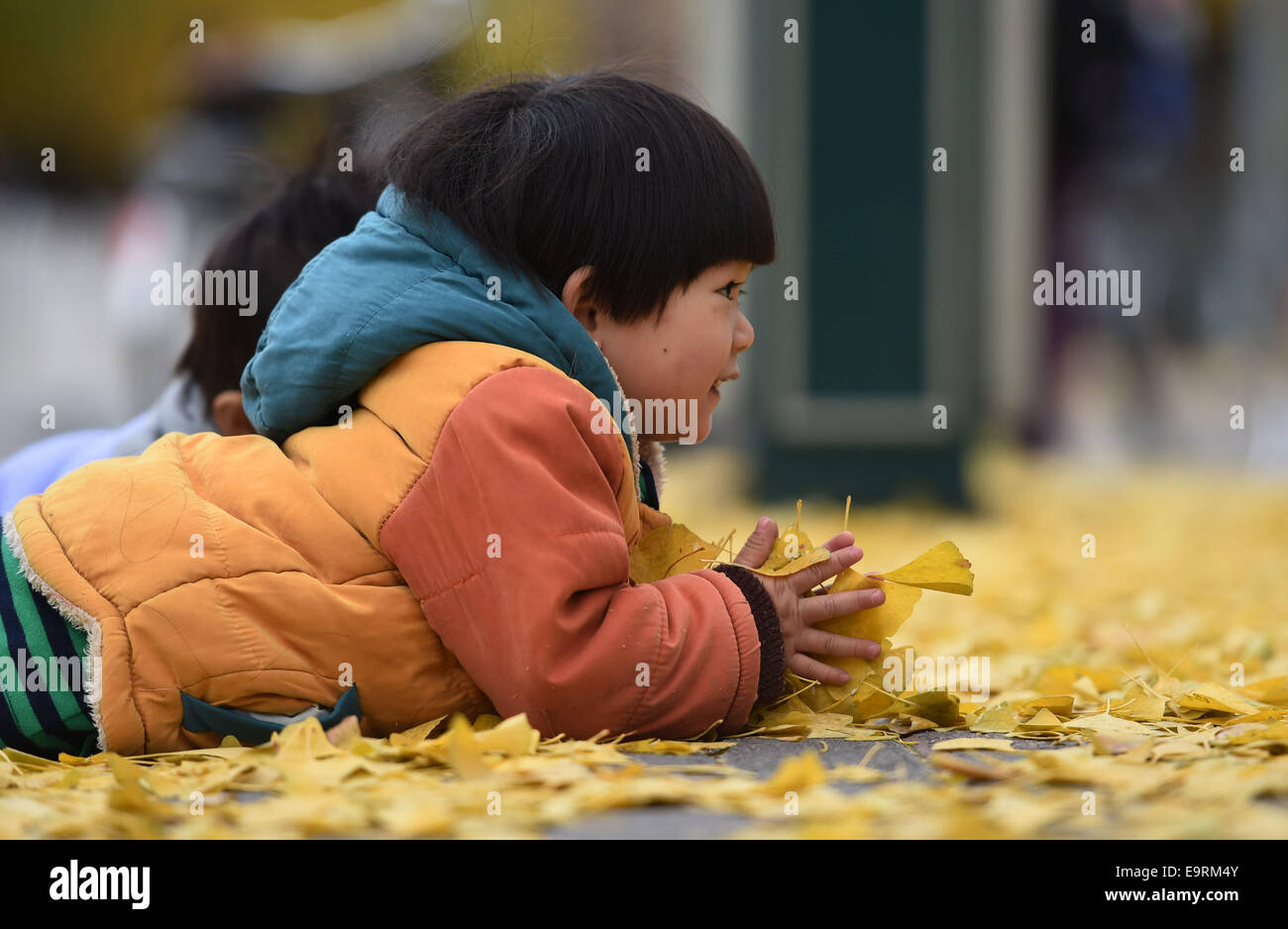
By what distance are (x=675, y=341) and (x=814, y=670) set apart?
1.67 ft

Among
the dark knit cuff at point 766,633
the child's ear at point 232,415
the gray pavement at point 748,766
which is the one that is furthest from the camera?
the child's ear at point 232,415

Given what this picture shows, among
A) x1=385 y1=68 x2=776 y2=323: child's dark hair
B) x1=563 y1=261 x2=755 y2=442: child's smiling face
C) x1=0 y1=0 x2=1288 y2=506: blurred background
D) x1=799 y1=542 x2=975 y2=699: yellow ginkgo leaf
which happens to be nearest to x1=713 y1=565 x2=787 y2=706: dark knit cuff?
x1=799 y1=542 x2=975 y2=699: yellow ginkgo leaf

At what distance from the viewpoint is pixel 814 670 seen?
2.05 metres

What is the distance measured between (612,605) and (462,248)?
55 centimetres

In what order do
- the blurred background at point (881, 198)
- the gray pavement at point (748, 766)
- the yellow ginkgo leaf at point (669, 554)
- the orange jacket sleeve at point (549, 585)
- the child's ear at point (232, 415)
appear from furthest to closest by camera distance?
the blurred background at point (881, 198)
the child's ear at point (232, 415)
the yellow ginkgo leaf at point (669, 554)
the orange jacket sleeve at point (549, 585)
the gray pavement at point (748, 766)

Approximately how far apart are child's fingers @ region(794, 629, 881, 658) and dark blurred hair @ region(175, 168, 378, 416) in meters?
1.35

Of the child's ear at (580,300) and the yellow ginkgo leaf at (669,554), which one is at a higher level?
the child's ear at (580,300)

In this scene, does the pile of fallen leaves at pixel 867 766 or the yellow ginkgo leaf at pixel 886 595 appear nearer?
the pile of fallen leaves at pixel 867 766

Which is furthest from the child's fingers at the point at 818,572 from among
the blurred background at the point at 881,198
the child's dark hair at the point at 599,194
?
the blurred background at the point at 881,198

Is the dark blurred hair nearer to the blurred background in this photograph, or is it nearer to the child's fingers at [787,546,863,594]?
the child's fingers at [787,546,863,594]

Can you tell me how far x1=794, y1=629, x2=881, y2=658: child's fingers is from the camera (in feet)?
6.73

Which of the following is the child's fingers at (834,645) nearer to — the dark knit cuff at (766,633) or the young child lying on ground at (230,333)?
the dark knit cuff at (766,633)

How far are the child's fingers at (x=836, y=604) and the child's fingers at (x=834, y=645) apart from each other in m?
0.02

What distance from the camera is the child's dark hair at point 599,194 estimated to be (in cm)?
211
